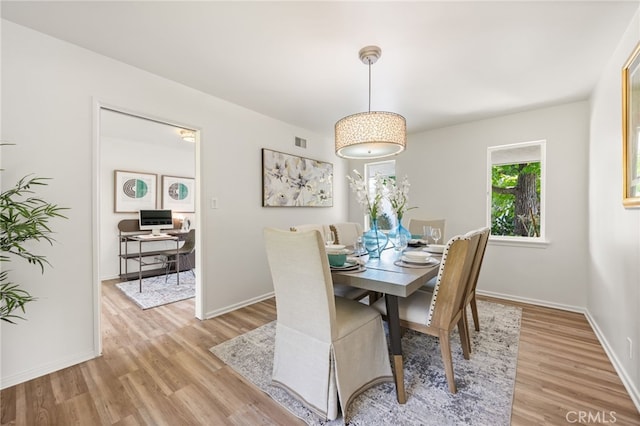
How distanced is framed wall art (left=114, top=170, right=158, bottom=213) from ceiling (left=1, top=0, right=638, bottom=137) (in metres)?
2.77

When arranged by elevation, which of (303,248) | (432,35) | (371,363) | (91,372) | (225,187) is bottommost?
(91,372)

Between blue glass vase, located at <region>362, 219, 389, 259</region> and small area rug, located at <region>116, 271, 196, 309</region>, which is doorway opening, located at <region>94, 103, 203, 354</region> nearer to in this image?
small area rug, located at <region>116, 271, 196, 309</region>

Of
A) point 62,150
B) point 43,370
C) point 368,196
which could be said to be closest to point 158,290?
point 43,370

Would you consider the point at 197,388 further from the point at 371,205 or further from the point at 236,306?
the point at 371,205

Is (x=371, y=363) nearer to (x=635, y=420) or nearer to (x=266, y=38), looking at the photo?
(x=635, y=420)

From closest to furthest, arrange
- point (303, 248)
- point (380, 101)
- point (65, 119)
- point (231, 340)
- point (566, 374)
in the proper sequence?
1. point (303, 248)
2. point (566, 374)
3. point (65, 119)
4. point (231, 340)
5. point (380, 101)

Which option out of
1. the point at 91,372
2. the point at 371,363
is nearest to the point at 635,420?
the point at 371,363

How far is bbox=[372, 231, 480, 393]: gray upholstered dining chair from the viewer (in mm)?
1466

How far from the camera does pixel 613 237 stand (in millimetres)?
1932

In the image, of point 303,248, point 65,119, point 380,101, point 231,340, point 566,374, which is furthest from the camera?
point 380,101

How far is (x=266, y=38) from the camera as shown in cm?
184

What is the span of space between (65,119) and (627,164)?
3.80 meters

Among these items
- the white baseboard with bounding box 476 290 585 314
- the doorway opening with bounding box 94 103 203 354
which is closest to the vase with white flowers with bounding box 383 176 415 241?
the white baseboard with bounding box 476 290 585 314

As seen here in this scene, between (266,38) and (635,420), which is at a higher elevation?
(266,38)
